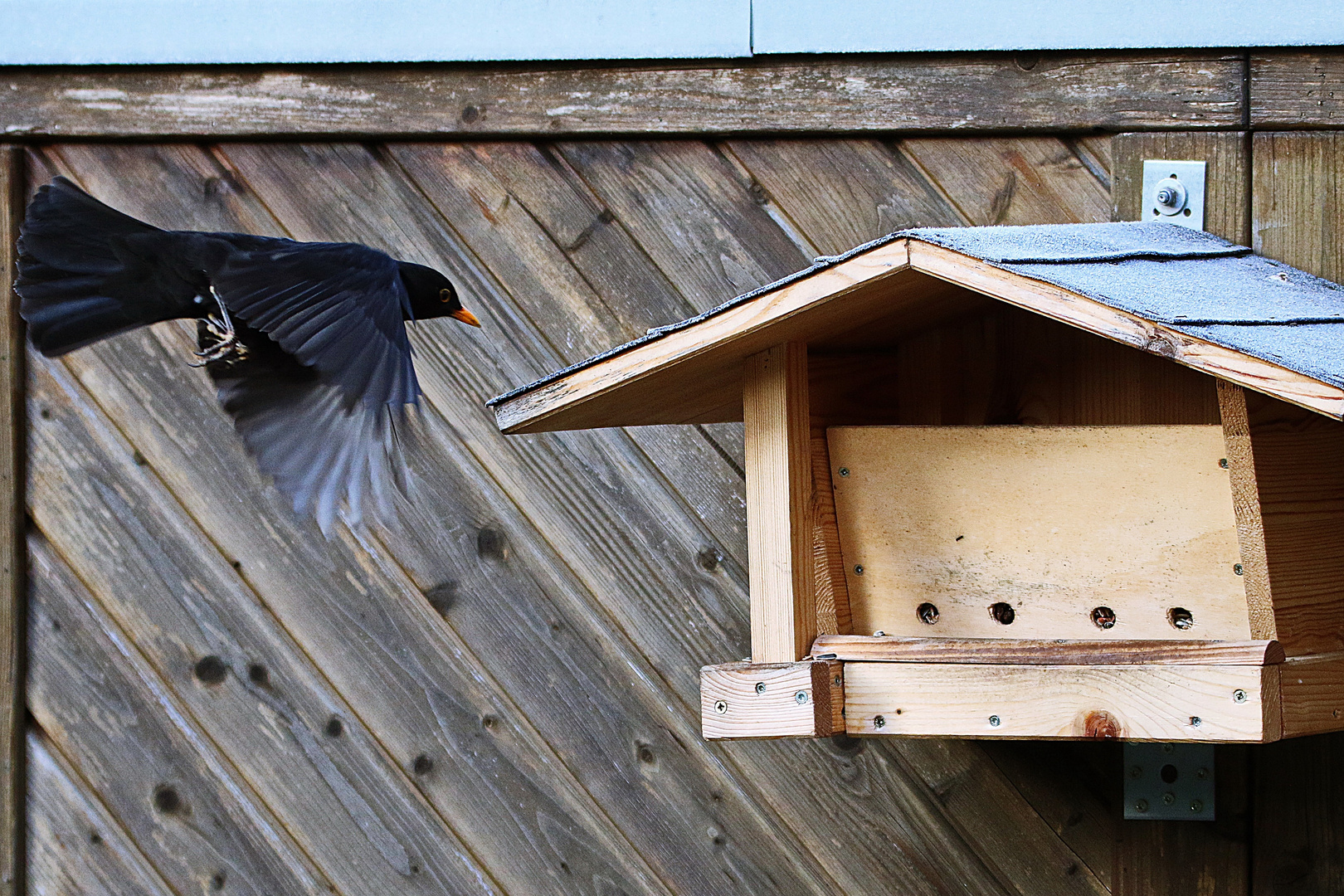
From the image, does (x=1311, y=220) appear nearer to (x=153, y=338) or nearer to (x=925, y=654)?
(x=925, y=654)

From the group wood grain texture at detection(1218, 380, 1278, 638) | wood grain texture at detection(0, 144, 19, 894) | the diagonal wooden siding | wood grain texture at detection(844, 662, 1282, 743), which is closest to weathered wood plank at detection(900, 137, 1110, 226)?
the diagonal wooden siding

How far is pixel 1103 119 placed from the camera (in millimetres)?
1624

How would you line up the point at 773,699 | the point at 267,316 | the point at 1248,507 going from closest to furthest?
the point at 1248,507
the point at 773,699
the point at 267,316

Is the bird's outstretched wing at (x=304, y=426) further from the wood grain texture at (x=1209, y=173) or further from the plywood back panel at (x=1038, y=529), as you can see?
the wood grain texture at (x=1209, y=173)

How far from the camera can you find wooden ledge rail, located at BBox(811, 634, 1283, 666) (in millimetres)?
989

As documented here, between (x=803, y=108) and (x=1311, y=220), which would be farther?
(x=803, y=108)

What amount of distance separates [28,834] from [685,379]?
4.56 ft

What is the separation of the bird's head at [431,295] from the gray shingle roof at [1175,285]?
48 centimetres

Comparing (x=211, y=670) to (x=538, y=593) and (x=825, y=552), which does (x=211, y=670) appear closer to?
(x=538, y=593)

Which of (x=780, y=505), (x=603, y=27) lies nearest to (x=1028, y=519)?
(x=780, y=505)

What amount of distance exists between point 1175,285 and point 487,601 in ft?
3.47

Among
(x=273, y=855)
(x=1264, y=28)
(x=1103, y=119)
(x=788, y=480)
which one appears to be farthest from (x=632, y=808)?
(x=1264, y=28)

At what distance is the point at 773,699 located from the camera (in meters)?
1.12

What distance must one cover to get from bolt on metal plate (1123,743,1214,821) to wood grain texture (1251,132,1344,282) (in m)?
0.67
